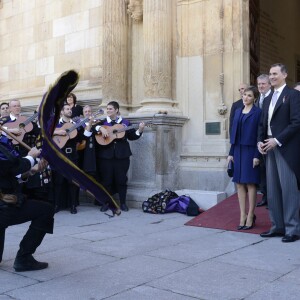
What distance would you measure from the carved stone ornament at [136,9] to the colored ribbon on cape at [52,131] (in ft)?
19.6

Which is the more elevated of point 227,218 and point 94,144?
point 94,144

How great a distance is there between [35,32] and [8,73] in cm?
165

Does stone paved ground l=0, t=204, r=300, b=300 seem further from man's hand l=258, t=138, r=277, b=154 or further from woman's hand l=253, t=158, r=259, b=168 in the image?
man's hand l=258, t=138, r=277, b=154

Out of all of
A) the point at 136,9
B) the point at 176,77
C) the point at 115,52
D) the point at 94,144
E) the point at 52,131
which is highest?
the point at 136,9

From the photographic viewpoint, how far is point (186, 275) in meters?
4.26

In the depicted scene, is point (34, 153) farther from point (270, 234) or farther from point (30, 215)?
point (270, 234)

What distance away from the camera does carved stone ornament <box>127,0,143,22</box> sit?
9609mm

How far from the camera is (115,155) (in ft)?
27.9

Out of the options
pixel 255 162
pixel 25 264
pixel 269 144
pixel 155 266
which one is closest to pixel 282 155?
pixel 269 144

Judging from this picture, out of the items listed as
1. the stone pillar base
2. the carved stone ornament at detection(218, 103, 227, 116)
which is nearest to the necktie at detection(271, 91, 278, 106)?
the carved stone ornament at detection(218, 103, 227, 116)

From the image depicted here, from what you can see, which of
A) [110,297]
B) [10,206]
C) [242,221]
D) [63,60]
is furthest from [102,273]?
[63,60]

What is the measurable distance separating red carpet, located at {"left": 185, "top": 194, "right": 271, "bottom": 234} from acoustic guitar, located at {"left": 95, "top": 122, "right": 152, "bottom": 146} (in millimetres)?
2114

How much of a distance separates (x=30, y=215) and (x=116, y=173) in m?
4.21

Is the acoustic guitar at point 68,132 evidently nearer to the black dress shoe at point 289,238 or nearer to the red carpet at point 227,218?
the red carpet at point 227,218
